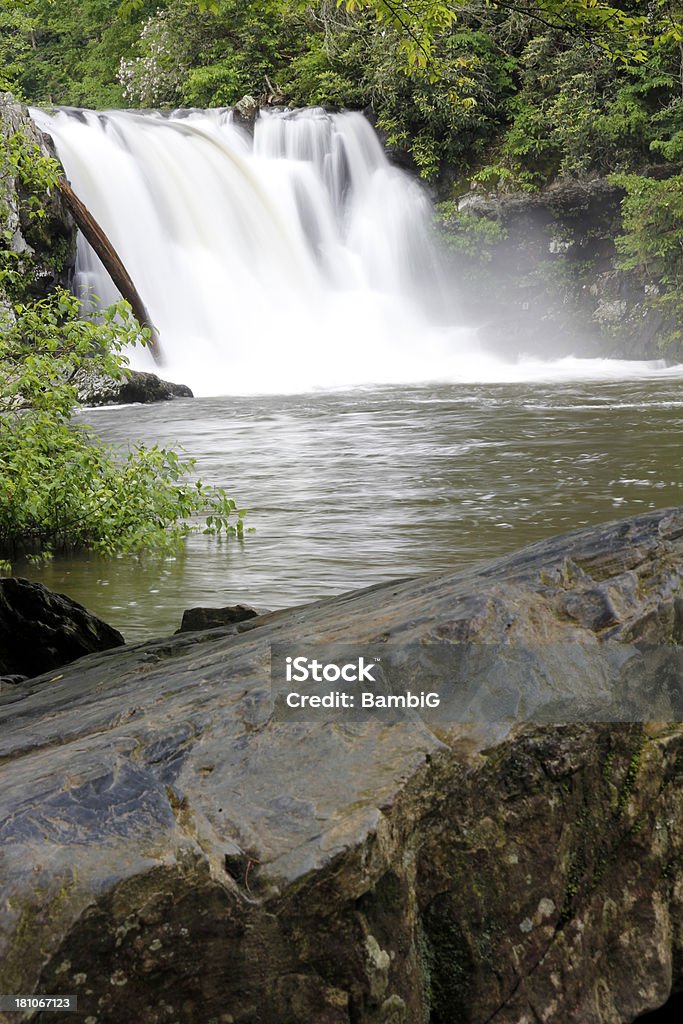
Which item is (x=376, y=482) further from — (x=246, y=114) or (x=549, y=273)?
(x=246, y=114)

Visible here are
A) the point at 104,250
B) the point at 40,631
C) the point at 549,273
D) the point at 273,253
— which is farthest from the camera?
the point at 549,273

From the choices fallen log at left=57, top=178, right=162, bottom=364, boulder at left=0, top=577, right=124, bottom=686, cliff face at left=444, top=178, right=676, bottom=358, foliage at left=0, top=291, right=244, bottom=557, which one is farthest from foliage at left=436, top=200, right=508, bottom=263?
boulder at left=0, top=577, right=124, bottom=686

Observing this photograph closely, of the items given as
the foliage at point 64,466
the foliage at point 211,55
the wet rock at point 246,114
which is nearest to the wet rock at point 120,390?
the foliage at point 64,466

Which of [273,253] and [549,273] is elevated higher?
[273,253]

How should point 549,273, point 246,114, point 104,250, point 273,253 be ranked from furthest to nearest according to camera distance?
point 246,114
point 549,273
point 273,253
point 104,250

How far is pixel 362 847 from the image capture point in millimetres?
1690

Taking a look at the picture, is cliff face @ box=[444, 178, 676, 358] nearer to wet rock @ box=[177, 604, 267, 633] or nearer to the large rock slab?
wet rock @ box=[177, 604, 267, 633]

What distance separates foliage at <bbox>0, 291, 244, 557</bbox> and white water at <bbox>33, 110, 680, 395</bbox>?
11.0 meters

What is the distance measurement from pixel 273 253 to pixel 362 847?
2173 centimetres

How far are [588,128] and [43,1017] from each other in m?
24.7

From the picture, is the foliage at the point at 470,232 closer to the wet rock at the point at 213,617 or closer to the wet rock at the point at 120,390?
the wet rock at the point at 120,390

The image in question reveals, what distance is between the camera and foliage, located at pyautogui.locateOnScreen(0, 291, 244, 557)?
5695 mm

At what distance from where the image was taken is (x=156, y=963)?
161cm

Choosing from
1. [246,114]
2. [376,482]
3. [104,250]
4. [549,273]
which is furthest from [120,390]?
[549,273]
